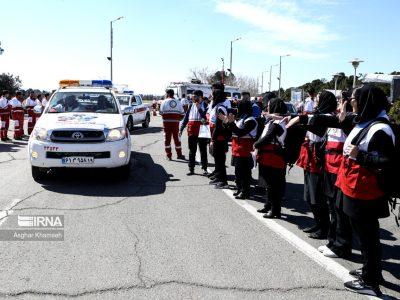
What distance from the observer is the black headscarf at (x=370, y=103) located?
3.84 m

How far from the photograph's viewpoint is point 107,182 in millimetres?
8586

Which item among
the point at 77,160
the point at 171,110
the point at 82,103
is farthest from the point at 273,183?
the point at 171,110

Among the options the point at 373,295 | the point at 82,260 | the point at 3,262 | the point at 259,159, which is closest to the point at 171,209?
the point at 259,159

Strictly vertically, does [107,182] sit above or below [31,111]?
below

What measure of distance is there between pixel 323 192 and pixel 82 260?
2948mm

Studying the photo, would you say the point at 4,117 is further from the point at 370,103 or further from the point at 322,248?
the point at 370,103

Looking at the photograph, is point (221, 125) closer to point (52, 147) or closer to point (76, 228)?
point (52, 147)

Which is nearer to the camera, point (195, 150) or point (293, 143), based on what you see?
point (293, 143)

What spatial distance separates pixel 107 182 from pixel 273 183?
3758 millimetres

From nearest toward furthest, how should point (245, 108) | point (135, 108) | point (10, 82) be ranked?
point (245, 108)
point (135, 108)
point (10, 82)

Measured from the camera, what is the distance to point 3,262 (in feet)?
14.4

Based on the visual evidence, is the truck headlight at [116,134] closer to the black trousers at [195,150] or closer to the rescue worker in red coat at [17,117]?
the black trousers at [195,150]

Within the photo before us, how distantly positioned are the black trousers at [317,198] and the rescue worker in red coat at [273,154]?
70 cm

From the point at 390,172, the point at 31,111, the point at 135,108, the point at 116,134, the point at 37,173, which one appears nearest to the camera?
the point at 390,172
